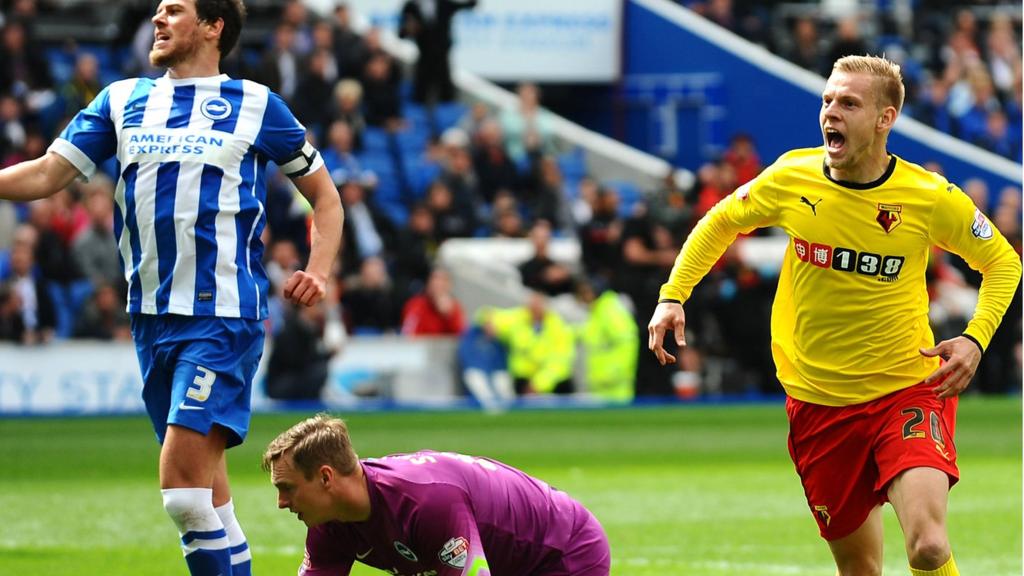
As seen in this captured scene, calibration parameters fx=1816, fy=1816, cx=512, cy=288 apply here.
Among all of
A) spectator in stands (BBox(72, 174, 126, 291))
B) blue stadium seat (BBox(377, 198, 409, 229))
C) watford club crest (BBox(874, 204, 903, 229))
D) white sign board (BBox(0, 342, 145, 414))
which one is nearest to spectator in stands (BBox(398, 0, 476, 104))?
blue stadium seat (BBox(377, 198, 409, 229))

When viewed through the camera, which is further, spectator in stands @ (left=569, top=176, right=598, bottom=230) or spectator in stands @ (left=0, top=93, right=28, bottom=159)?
spectator in stands @ (left=569, top=176, right=598, bottom=230)

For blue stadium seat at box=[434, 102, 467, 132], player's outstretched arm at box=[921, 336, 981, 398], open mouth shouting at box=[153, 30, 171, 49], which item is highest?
open mouth shouting at box=[153, 30, 171, 49]

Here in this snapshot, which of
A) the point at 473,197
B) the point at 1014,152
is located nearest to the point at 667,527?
the point at 473,197

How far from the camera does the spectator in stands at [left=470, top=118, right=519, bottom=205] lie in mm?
23156

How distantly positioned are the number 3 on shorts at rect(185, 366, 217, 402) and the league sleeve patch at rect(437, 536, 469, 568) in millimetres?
1247

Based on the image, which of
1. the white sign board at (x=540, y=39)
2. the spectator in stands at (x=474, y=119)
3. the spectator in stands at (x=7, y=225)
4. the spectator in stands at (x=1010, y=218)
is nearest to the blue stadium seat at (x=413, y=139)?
the spectator in stands at (x=474, y=119)

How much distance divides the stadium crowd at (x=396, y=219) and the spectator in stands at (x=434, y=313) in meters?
0.02

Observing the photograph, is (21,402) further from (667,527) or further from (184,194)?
(184,194)

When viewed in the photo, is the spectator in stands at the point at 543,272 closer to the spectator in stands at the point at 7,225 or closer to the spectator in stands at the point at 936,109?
the spectator in stands at the point at 7,225

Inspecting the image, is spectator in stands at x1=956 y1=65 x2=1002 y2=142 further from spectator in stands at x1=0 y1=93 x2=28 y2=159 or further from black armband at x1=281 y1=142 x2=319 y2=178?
black armband at x1=281 y1=142 x2=319 y2=178

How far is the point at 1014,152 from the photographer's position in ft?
91.1

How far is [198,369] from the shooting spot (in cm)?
616

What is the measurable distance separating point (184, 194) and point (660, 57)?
77.3 feet

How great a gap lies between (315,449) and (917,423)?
88.7 inches
